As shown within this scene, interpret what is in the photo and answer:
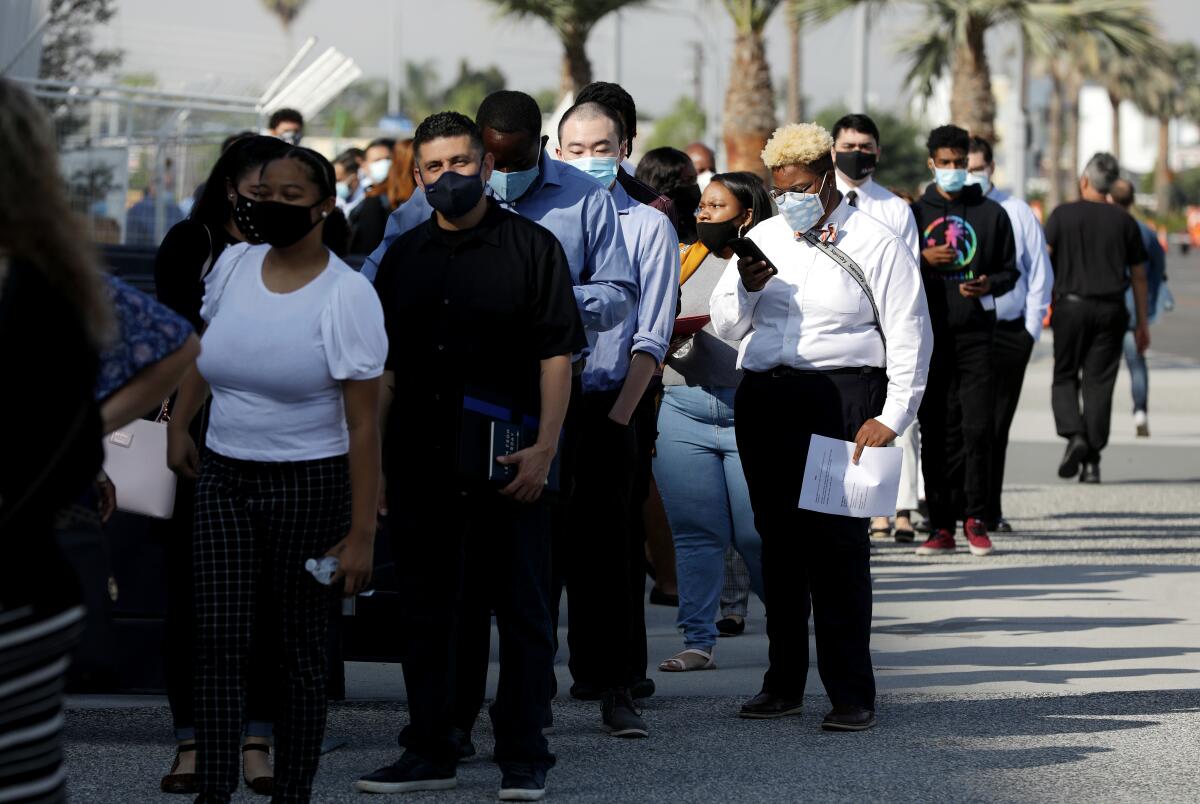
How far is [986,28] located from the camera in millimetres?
21297

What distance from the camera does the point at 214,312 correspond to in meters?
4.89

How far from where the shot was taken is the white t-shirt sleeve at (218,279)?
4895mm

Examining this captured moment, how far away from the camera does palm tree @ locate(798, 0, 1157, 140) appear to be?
2092 cm

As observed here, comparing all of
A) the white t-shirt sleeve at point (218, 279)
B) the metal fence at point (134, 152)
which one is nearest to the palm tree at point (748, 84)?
the metal fence at point (134, 152)

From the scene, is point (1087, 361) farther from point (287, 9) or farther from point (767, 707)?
point (287, 9)

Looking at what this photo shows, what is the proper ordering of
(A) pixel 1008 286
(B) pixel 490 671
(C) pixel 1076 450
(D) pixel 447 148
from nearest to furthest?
(D) pixel 447 148, (B) pixel 490 671, (A) pixel 1008 286, (C) pixel 1076 450

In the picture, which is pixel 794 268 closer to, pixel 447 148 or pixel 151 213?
pixel 447 148

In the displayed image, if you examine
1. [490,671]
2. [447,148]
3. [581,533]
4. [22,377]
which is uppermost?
[447,148]

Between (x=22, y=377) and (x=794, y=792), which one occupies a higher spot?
(x=22, y=377)

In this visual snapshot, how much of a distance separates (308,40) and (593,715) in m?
9.70

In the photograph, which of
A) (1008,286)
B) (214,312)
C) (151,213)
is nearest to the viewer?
(214,312)

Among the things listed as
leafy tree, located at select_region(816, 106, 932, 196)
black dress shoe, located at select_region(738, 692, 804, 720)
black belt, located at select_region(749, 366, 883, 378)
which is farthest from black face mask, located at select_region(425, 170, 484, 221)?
leafy tree, located at select_region(816, 106, 932, 196)

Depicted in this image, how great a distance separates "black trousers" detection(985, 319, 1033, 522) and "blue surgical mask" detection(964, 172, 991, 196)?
73cm

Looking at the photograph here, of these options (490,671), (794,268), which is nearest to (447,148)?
(794,268)
